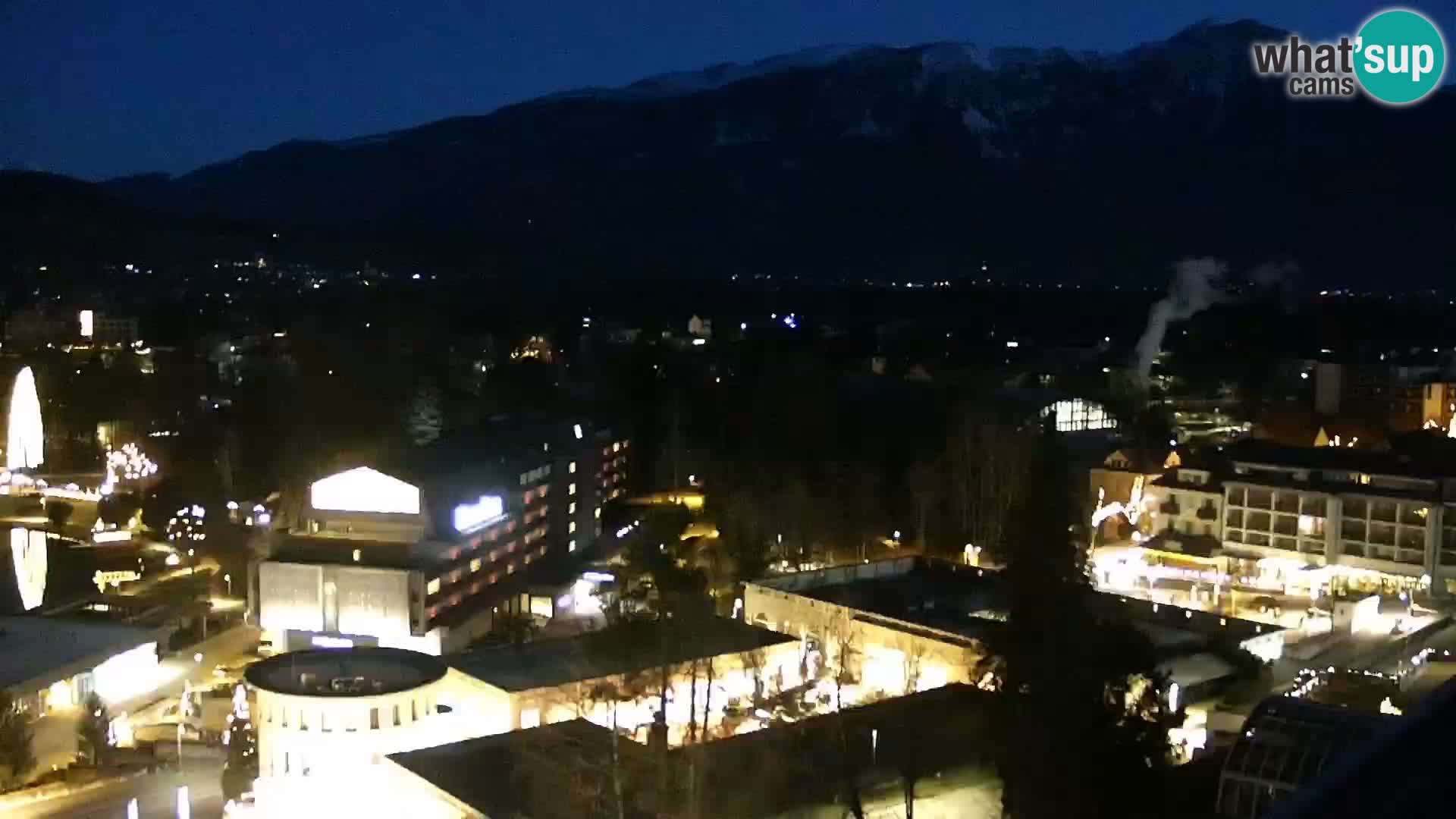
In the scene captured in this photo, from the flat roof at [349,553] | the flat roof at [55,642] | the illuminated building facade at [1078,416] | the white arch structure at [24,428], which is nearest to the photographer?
the flat roof at [55,642]

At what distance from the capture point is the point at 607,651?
773 cm

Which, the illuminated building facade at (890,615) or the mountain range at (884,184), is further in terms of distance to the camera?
the mountain range at (884,184)

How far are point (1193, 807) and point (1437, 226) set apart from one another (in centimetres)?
3842

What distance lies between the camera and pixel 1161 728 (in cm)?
543

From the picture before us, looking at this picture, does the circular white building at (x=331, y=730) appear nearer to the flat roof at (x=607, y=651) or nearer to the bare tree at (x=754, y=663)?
the flat roof at (x=607, y=651)

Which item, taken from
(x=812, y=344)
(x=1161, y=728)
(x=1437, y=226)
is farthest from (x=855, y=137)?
(x=1161, y=728)

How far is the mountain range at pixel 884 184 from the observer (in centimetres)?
4244

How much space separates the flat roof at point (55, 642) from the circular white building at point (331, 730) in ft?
7.44

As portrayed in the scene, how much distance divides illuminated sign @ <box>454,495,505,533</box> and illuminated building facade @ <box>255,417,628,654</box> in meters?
0.01

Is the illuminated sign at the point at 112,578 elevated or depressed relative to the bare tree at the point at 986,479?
depressed

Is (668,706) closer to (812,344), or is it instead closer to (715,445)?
(715,445)

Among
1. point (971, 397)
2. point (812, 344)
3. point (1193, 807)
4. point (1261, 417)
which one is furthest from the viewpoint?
point (812, 344)

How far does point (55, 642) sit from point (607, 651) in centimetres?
412

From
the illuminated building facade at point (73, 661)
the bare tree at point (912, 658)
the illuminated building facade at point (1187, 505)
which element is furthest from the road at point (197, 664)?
the illuminated building facade at point (1187, 505)
